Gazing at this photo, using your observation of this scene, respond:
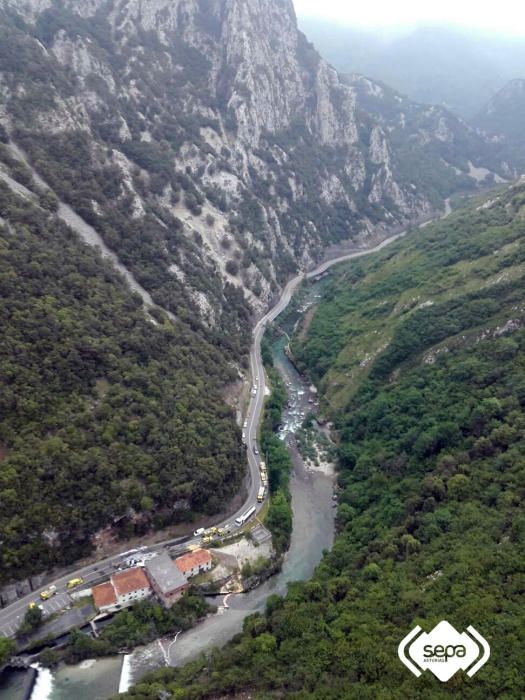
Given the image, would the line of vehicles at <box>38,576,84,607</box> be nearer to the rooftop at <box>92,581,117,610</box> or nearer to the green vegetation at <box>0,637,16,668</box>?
the rooftop at <box>92,581,117,610</box>

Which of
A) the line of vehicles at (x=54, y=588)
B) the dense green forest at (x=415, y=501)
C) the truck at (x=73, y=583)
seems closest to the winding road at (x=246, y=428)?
the line of vehicles at (x=54, y=588)

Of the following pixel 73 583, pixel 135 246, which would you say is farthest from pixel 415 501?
pixel 135 246

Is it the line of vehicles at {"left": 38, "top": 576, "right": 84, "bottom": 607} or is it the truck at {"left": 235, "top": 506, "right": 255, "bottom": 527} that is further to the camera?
the truck at {"left": 235, "top": 506, "right": 255, "bottom": 527}

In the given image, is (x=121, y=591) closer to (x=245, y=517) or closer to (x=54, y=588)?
(x=54, y=588)

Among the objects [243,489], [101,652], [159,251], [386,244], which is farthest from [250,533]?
[386,244]

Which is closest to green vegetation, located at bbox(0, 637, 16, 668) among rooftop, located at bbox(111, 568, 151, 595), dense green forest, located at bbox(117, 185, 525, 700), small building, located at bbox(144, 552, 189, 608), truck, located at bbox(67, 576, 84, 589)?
truck, located at bbox(67, 576, 84, 589)

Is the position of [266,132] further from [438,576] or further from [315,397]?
[438,576]
